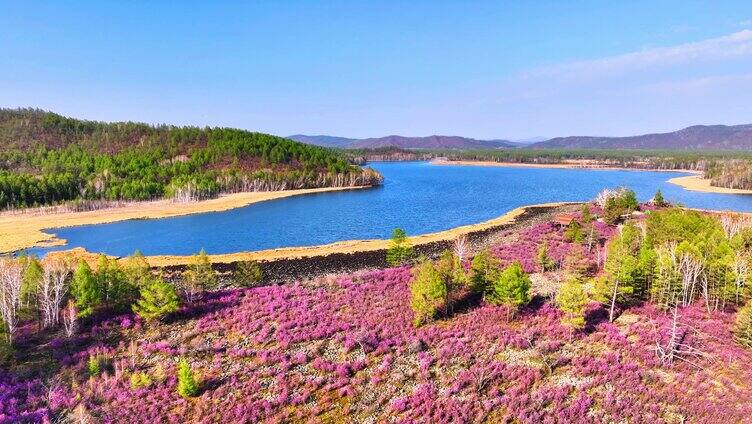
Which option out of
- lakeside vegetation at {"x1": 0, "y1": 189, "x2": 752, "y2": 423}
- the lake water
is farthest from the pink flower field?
the lake water

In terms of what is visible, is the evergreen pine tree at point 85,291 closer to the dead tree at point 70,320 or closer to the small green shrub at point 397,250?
the dead tree at point 70,320

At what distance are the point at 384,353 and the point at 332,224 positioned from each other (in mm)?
64791

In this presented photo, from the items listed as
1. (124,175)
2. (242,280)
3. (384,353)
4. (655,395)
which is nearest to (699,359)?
(655,395)

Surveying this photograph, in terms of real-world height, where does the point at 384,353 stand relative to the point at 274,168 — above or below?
below

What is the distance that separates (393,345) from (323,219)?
71626mm

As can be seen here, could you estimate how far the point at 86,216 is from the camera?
354 feet

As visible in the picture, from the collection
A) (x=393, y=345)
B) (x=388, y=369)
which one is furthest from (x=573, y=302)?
(x=388, y=369)

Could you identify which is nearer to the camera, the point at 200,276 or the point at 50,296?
the point at 50,296

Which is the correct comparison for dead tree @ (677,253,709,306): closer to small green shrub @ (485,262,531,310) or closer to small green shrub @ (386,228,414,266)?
small green shrub @ (485,262,531,310)

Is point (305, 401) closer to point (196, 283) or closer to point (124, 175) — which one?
point (196, 283)

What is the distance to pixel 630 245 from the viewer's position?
177ft

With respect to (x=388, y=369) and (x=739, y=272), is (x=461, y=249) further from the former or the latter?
(x=739, y=272)

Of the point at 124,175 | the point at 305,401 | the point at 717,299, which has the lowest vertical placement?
the point at 305,401

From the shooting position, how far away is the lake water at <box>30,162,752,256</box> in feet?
265
